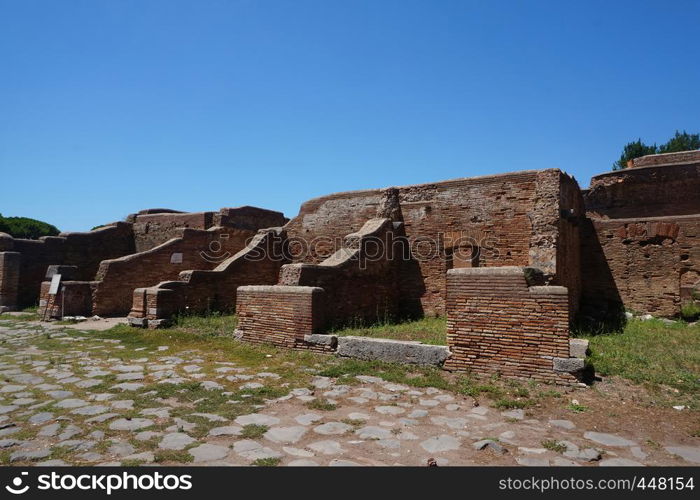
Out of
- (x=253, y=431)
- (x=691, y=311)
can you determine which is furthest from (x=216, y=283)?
(x=691, y=311)

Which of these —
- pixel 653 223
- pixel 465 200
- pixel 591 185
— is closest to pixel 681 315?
pixel 653 223

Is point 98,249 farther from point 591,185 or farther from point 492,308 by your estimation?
point 591,185

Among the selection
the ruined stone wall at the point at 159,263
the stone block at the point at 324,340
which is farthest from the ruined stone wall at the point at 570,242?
the ruined stone wall at the point at 159,263

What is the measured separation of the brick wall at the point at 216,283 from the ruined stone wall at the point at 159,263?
176cm

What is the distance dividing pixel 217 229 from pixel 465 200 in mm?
8682

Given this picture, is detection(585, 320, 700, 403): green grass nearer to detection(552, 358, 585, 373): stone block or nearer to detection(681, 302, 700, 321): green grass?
detection(681, 302, 700, 321): green grass

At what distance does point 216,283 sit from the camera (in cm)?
1173

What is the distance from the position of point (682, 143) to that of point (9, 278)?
145 feet

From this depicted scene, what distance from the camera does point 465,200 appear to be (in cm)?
1049

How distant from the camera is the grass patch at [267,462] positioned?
336cm

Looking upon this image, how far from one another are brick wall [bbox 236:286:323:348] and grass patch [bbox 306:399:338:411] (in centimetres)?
272

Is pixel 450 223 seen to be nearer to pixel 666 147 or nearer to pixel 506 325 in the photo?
pixel 506 325

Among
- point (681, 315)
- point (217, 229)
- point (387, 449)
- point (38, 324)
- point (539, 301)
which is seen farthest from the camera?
point (217, 229)
